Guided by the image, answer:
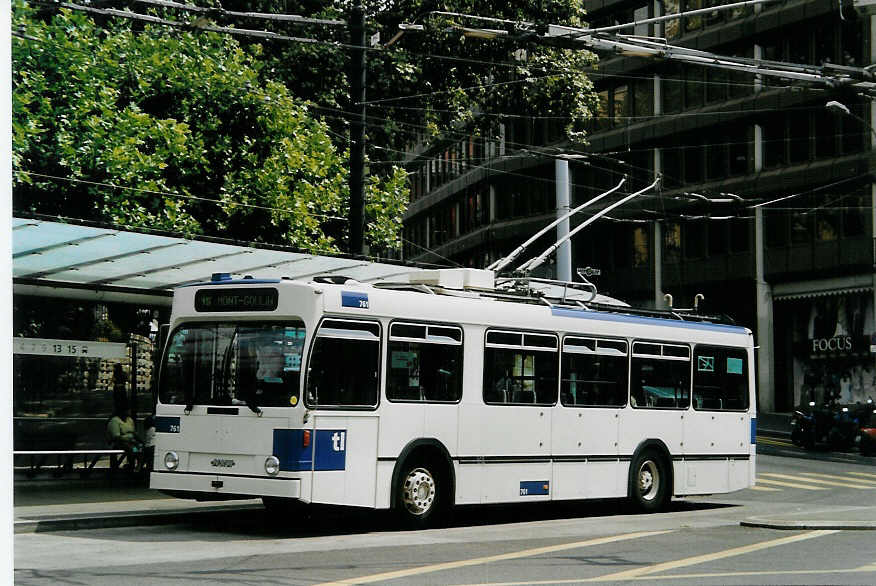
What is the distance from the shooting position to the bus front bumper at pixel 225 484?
13.4 metres

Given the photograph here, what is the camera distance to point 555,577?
10.6 metres

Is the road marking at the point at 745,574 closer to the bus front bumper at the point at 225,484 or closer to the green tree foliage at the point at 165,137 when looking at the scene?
the bus front bumper at the point at 225,484

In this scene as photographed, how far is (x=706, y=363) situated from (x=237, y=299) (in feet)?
27.6

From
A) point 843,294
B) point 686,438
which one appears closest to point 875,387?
point 843,294

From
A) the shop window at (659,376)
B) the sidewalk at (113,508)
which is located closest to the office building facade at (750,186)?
the shop window at (659,376)

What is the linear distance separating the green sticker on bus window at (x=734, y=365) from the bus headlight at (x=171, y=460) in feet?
31.1

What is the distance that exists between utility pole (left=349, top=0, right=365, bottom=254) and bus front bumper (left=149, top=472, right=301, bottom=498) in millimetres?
8261

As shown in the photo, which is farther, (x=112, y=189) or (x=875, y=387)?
(x=875, y=387)

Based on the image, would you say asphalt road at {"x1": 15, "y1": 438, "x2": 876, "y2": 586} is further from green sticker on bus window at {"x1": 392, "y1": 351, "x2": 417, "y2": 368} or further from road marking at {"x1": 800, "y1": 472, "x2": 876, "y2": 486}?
road marking at {"x1": 800, "y1": 472, "x2": 876, "y2": 486}

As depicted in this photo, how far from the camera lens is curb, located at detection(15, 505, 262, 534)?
1377cm

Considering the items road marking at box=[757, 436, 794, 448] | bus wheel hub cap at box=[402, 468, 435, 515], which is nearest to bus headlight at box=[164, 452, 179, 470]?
bus wheel hub cap at box=[402, 468, 435, 515]

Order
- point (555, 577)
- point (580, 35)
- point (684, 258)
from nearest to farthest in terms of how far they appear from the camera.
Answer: point (555, 577)
point (580, 35)
point (684, 258)

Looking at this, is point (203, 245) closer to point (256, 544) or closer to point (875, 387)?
point (256, 544)

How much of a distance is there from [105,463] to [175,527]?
536cm
